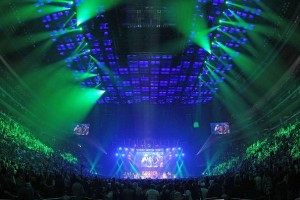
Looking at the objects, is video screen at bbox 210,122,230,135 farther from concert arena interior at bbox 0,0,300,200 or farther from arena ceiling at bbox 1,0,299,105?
arena ceiling at bbox 1,0,299,105

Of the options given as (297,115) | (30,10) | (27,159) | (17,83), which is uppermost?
(30,10)

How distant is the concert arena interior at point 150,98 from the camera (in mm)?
11242

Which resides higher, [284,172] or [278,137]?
[278,137]

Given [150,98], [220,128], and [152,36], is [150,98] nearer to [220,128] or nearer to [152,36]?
[220,128]

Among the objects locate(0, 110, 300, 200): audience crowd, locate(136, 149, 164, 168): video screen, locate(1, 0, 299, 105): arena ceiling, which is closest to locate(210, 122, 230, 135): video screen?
locate(1, 0, 299, 105): arena ceiling

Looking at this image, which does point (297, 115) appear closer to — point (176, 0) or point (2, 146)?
A: point (176, 0)

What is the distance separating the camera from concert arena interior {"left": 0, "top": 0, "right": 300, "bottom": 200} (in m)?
11.2

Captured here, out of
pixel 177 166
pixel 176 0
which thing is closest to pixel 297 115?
pixel 176 0

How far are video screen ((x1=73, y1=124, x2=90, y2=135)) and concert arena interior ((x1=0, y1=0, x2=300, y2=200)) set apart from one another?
11cm

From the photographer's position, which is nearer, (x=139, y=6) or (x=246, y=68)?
(x=139, y=6)

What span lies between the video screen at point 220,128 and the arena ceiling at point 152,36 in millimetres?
4499

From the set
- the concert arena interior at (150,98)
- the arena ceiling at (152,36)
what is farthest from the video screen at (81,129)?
the arena ceiling at (152,36)

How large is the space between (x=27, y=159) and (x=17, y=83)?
19.7 feet

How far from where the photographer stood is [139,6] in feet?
61.1
